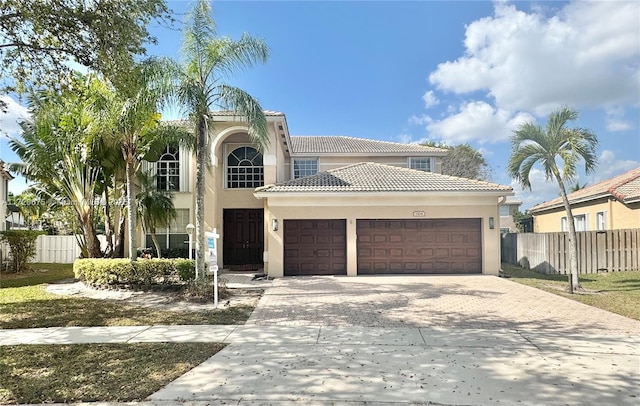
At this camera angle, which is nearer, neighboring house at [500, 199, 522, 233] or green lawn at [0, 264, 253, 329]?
green lawn at [0, 264, 253, 329]

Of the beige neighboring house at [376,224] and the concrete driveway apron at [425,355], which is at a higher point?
the beige neighboring house at [376,224]

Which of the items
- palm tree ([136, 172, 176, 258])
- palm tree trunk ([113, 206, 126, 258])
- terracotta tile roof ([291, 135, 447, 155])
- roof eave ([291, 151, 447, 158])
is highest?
terracotta tile roof ([291, 135, 447, 155])

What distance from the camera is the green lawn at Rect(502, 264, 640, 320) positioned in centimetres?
Result: 966

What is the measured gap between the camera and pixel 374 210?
1547 cm

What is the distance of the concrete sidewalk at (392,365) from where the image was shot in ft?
15.0

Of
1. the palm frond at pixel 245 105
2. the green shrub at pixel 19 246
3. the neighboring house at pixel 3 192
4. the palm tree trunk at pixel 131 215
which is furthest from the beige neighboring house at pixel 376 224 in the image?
the neighboring house at pixel 3 192

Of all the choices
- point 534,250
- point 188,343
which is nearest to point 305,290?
point 188,343

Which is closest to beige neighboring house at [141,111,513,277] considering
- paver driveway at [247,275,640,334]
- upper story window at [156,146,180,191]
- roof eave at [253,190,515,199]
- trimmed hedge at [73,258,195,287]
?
roof eave at [253,190,515,199]

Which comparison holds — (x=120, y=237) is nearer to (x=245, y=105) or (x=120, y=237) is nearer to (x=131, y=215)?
(x=131, y=215)

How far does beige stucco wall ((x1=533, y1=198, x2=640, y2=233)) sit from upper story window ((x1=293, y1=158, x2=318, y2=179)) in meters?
15.6

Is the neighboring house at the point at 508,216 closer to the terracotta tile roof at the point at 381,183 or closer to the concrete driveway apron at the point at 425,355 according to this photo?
the terracotta tile roof at the point at 381,183

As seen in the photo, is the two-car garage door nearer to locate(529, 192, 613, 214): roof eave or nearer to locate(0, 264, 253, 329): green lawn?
locate(0, 264, 253, 329): green lawn

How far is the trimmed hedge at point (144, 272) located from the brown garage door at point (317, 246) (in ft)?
14.8

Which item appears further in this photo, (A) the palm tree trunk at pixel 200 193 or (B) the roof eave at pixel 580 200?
(B) the roof eave at pixel 580 200
